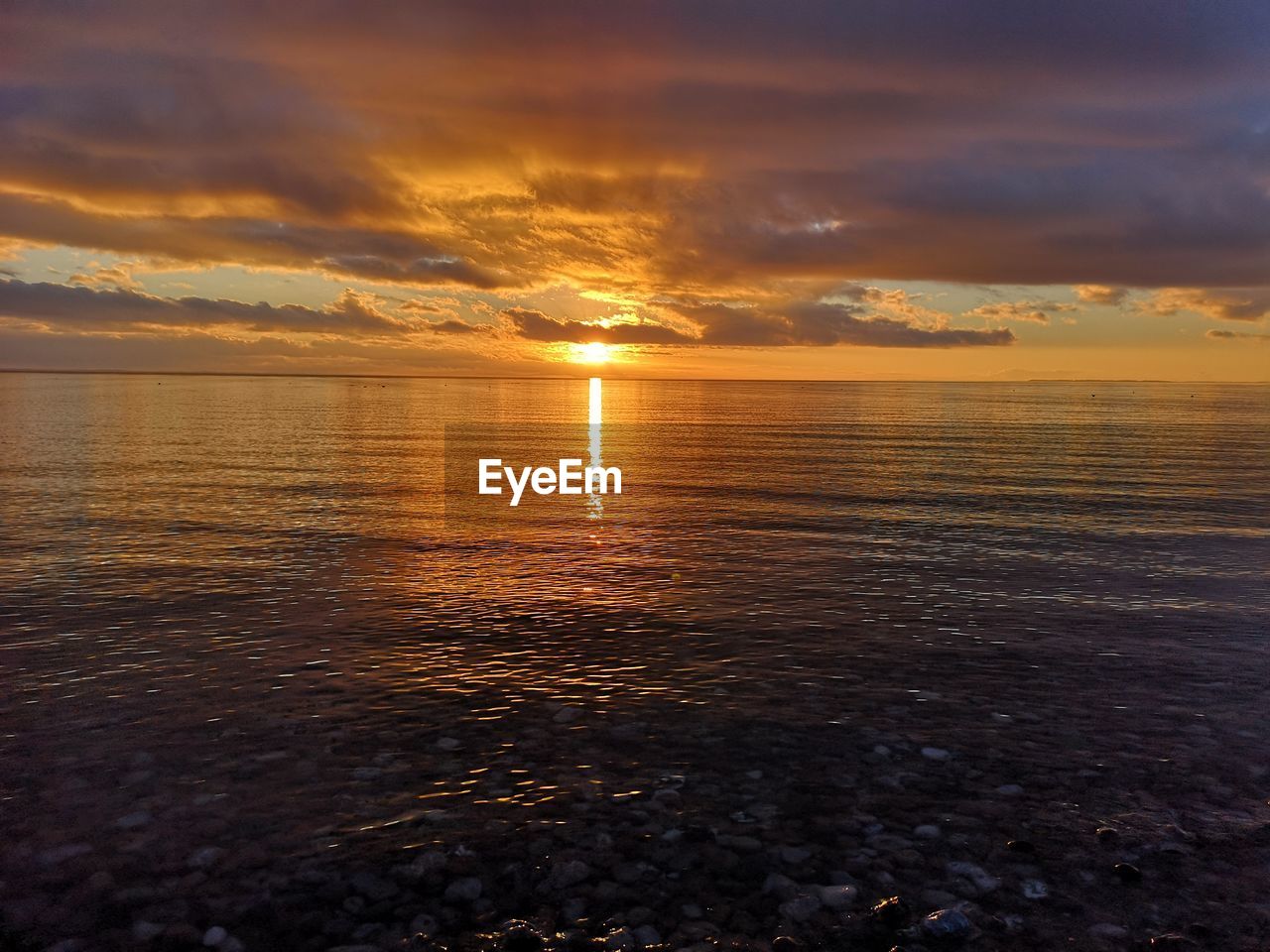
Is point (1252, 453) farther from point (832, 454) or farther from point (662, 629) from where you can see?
point (662, 629)

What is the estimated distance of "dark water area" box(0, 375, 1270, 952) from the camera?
711cm

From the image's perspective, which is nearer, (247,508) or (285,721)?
(285,721)

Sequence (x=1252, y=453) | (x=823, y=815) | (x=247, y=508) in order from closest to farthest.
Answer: (x=823, y=815) < (x=247, y=508) < (x=1252, y=453)

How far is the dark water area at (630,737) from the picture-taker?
7.11 m

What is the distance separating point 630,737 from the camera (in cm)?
1071

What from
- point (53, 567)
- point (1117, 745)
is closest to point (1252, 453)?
point (1117, 745)

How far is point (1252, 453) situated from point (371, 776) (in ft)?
219

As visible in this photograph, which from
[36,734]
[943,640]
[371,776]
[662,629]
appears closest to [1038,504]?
[943,640]

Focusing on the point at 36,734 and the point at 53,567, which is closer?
the point at 36,734

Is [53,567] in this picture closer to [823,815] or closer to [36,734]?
[36,734]

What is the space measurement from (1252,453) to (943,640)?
56557mm

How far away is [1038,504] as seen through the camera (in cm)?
3375

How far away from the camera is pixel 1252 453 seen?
189 feet

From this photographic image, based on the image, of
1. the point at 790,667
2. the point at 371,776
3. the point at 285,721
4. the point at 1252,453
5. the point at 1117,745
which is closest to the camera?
the point at 371,776
